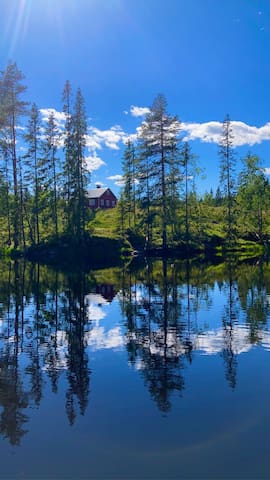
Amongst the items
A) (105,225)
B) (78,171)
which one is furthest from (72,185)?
(105,225)

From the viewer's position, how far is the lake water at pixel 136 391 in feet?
17.2

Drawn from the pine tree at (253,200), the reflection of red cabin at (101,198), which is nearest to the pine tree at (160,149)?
the pine tree at (253,200)

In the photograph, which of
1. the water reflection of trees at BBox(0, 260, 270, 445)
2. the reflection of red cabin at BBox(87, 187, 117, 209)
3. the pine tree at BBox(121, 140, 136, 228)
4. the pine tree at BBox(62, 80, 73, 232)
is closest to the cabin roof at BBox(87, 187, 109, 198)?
the reflection of red cabin at BBox(87, 187, 117, 209)

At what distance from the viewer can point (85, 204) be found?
1886 inches

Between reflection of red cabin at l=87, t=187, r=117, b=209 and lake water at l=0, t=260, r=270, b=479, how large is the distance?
9629cm

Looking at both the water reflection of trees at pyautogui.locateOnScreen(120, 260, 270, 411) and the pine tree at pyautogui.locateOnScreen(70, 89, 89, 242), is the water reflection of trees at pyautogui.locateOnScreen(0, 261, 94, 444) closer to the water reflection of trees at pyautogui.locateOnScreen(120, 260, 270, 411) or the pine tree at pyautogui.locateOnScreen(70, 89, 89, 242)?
the water reflection of trees at pyautogui.locateOnScreen(120, 260, 270, 411)

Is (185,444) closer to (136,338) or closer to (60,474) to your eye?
(60,474)

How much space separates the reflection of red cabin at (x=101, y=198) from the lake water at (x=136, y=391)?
9629 centimetres

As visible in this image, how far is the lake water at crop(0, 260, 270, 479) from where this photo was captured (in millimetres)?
5234

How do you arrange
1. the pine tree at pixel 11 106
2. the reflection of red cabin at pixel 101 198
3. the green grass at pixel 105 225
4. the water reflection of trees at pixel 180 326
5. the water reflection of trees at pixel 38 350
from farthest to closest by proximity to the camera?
the reflection of red cabin at pixel 101 198
the green grass at pixel 105 225
the pine tree at pixel 11 106
the water reflection of trees at pixel 180 326
the water reflection of trees at pixel 38 350

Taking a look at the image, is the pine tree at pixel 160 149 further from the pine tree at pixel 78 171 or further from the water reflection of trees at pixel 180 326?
the water reflection of trees at pixel 180 326

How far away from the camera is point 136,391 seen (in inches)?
293

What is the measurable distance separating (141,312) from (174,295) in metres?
4.19

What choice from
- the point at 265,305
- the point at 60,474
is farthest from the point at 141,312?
the point at 60,474
